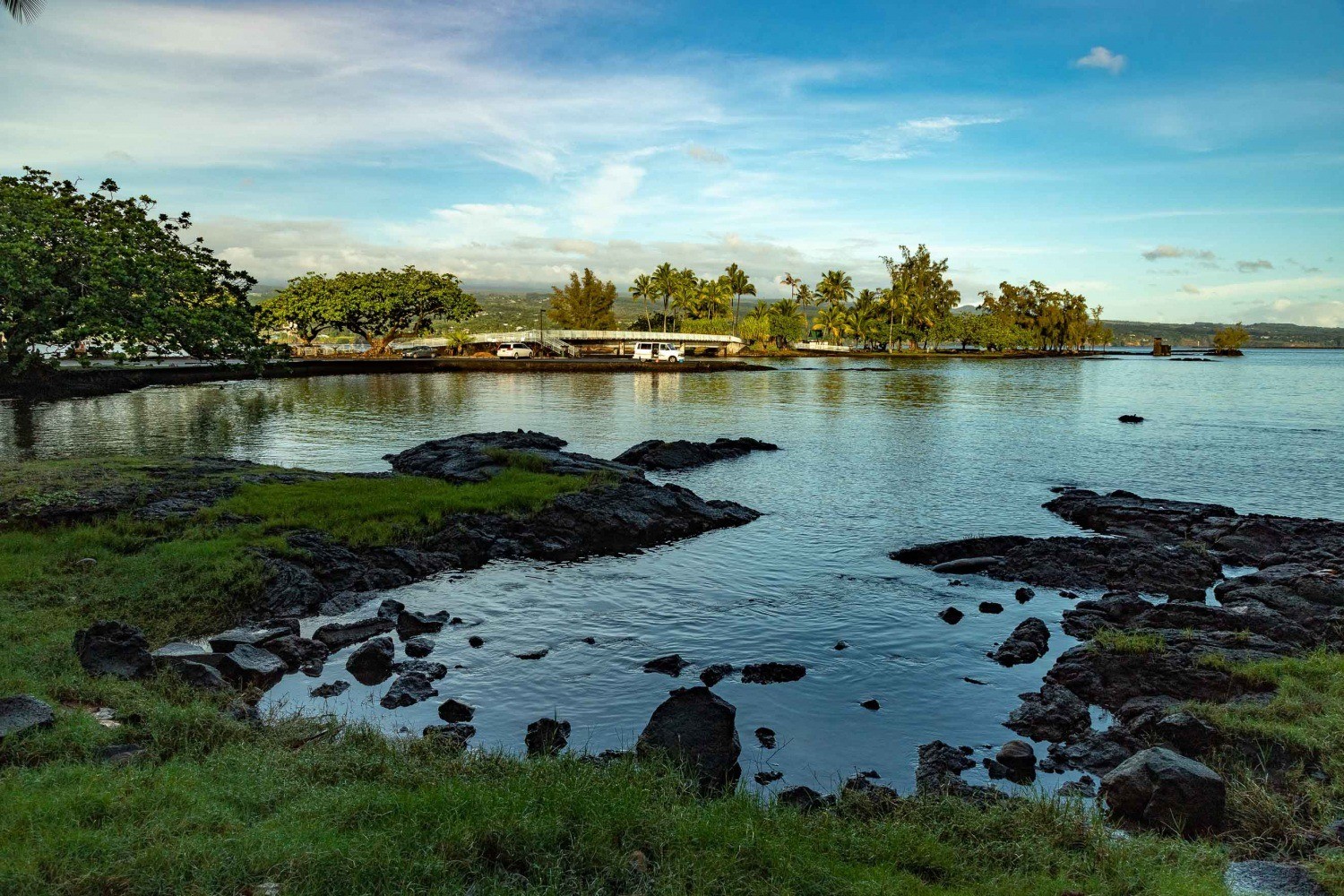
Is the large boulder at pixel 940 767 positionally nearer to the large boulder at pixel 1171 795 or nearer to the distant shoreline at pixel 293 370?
the large boulder at pixel 1171 795

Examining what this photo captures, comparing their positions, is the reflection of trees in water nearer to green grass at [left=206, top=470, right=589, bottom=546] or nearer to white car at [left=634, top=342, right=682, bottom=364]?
green grass at [left=206, top=470, right=589, bottom=546]

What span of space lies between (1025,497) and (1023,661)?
1869 cm

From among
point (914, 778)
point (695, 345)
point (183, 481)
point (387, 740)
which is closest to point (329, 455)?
point (183, 481)

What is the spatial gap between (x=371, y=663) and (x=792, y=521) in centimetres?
1672

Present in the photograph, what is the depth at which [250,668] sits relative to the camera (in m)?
12.9

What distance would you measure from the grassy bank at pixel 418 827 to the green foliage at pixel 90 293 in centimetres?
2896

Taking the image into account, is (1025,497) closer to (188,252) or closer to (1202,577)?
(1202,577)

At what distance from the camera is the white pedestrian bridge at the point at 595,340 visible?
155 meters

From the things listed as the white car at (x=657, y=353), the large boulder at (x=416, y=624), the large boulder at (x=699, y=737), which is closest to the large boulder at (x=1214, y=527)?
the large boulder at (x=699, y=737)

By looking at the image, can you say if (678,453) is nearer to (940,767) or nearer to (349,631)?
(349,631)

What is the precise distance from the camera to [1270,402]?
84.3 meters

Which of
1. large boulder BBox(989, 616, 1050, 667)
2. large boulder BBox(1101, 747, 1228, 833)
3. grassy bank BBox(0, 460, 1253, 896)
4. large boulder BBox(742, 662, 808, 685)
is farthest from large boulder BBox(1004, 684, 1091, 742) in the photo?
large boulder BBox(742, 662, 808, 685)

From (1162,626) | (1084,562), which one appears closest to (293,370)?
(1084,562)

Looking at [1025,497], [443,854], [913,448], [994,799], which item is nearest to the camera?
[443,854]
